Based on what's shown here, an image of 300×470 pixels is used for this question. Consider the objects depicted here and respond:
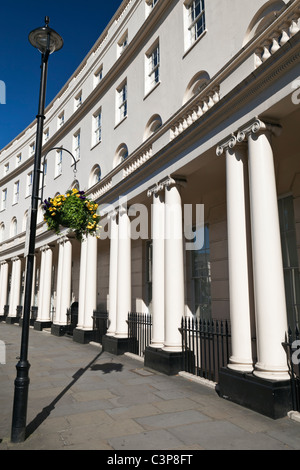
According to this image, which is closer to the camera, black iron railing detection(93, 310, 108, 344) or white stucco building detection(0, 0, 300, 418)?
white stucco building detection(0, 0, 300, 418)

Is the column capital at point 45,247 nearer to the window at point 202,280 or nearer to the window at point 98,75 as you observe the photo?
the window at point 98,75

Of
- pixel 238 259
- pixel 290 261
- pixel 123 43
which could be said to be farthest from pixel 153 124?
pixel 238 259

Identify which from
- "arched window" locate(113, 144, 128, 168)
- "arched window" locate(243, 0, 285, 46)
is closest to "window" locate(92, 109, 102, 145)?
"arched window" locate(113, 144, 128, 168)

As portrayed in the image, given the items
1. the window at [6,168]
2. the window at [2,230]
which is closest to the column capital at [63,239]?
the window at [2,230]

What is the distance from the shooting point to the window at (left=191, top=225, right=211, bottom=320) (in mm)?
11789

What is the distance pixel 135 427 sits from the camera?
17.1ft

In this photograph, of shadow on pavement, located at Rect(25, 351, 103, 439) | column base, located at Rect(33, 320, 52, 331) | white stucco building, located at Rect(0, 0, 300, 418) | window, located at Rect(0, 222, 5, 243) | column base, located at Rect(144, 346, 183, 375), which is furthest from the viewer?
window, located at Rect(0, 222, 5, 243)

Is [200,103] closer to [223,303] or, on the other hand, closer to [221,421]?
[223,303]

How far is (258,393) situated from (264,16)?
25.0ft

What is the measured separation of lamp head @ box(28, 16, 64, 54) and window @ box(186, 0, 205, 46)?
546 cm

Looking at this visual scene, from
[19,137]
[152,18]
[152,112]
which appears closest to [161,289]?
[152,112]

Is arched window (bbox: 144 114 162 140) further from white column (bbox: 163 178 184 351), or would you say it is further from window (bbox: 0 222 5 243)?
window (bbox: 0 222 5 243)
